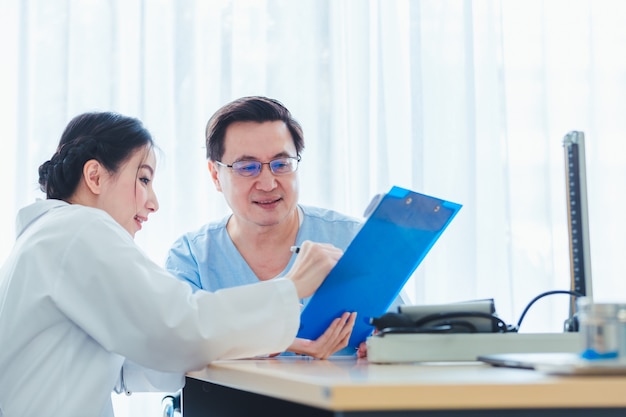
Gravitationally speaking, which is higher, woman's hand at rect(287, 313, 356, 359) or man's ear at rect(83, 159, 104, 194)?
man's ear at rect(83, 159, 104, 194)

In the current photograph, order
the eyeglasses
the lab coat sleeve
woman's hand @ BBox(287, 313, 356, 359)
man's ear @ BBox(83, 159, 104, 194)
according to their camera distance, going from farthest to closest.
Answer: the eyeglasses < man's ear @ BBox(83, 159, 104, 194) < woman's hand @ BBox(287, 313, 356, 359) < the lab coat sleeve

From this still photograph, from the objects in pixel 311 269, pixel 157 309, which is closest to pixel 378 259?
pixel 311 269

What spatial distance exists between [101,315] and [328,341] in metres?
0.40

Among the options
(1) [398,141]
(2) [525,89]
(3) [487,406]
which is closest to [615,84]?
(2) [525,89]

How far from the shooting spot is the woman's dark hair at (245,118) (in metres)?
2.06

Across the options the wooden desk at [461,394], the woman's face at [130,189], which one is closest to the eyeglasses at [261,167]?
the woman's face at [130,189]

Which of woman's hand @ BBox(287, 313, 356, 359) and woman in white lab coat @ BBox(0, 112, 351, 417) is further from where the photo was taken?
woman's hand @ BBox(287, 313, 356, 359)

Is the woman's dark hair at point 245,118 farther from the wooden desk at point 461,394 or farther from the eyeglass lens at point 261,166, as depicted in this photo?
the wooden desk at point 461,394

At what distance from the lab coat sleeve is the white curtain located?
114cm

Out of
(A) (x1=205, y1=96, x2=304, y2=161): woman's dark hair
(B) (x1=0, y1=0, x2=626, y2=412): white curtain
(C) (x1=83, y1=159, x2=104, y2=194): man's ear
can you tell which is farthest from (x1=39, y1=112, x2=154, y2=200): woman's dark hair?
(B) (x1=0, y1=0, x2=626, y2=412): white curtain

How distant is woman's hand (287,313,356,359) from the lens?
4.87 feet

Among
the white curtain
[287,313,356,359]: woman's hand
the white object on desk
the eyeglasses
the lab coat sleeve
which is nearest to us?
the white object on desk

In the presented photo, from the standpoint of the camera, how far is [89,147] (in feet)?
5.37

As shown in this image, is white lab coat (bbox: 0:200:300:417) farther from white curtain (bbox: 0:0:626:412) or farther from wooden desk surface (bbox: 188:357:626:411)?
white curtain (bbox: 0:0:626:412)
